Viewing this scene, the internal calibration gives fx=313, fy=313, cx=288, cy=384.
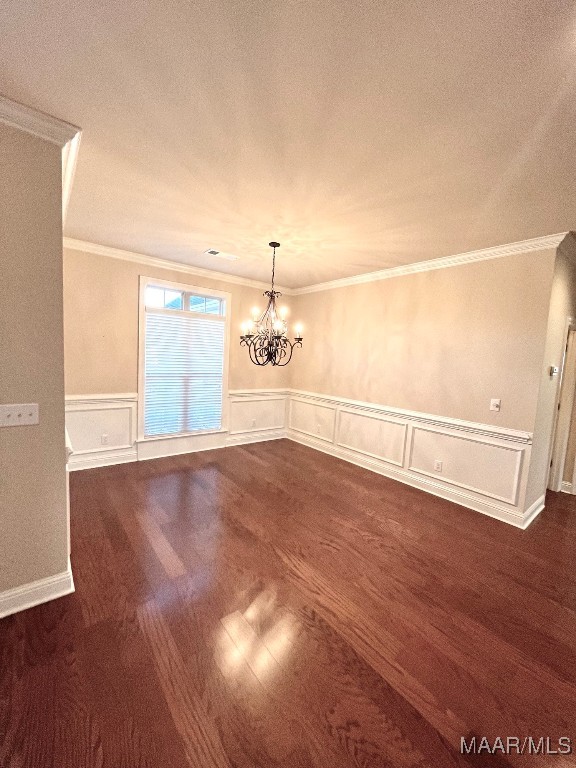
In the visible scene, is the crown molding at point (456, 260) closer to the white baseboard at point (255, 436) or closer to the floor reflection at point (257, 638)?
the white baseboard at point (255, 436)

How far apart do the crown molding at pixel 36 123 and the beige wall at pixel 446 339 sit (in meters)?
3.60

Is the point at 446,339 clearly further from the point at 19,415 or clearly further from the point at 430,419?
the point at 19,415

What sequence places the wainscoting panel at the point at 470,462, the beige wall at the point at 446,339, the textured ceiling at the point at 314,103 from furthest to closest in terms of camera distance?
the wainscoting panel at the point at 470,462, the beige wall at the point at 446,339, the textured ceiling at the point at 314,103

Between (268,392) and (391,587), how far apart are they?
3906 millimetres

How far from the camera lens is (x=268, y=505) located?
10.7 feet

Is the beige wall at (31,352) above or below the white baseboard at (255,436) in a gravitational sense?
above

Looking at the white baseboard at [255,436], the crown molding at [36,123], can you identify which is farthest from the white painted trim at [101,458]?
the crown molding at [36,123]

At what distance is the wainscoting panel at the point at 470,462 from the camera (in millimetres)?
3125

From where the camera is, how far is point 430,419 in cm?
376

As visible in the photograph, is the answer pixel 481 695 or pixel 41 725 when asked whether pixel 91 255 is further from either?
pixel 481 695

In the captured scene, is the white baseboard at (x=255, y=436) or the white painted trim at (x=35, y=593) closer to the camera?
the white painted trim at (x=35, y=593)

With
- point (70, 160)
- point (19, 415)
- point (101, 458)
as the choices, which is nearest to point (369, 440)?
point (101, 458)

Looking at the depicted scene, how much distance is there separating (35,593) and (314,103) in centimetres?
306

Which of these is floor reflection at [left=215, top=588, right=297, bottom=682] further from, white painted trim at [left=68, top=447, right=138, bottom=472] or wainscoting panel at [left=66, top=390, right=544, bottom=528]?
white painted trim at [left=68, top=447, right=138, bottom=472]
